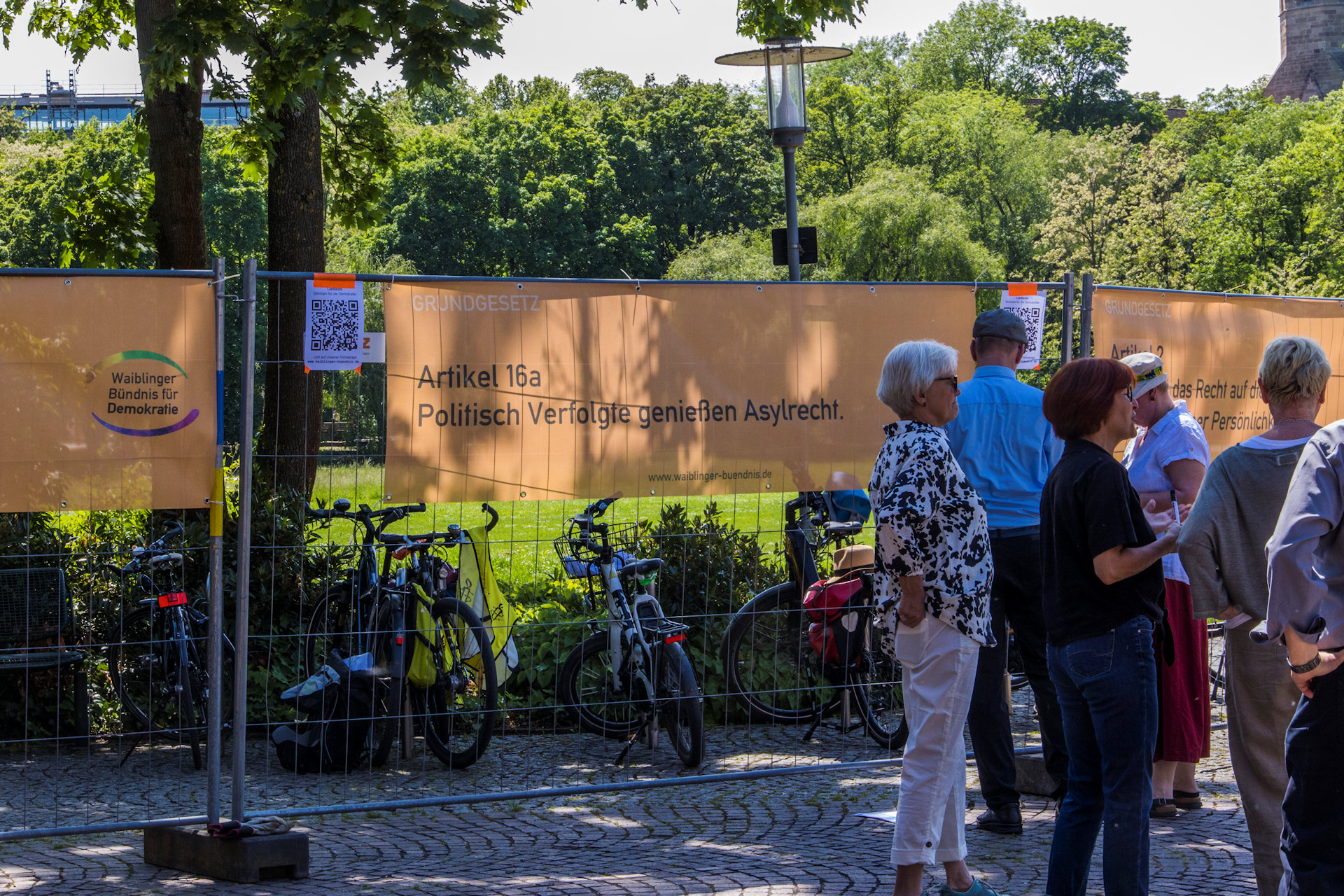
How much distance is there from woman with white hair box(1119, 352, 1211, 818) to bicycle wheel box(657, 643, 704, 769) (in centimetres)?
206

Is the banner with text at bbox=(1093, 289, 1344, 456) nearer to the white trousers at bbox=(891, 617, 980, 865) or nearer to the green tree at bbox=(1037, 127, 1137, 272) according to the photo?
the white trousers at bbox=(891, 617, 980, 865)

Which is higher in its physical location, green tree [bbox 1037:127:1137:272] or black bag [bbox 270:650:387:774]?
green tree [bbox 1037:127:1137:272]

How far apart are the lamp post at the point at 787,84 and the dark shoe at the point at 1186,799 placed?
6230 mm

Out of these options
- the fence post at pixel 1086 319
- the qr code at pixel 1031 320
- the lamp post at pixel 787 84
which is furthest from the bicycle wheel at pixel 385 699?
the lamp post at pixel 787 84

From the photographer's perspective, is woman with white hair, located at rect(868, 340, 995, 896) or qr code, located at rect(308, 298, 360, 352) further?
qr code, located at rect(308, 298, 360, 352)

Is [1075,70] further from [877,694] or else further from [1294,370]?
[1294,370]

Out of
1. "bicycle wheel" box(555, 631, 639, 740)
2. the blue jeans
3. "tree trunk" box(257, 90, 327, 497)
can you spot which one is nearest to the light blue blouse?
the blue jeans

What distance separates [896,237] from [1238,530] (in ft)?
143

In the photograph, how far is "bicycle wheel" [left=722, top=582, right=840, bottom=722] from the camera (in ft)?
23.5

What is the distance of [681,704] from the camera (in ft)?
21.0

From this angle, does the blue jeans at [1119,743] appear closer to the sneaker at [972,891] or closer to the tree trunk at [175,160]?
the sneaker at [972,891]

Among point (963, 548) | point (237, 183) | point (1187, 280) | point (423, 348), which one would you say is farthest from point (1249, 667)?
point (237, 183)

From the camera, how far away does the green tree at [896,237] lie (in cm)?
4600

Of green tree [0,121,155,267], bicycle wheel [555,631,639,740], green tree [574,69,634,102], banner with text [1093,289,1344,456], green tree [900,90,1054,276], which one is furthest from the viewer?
green tree [574,69,634,102]
